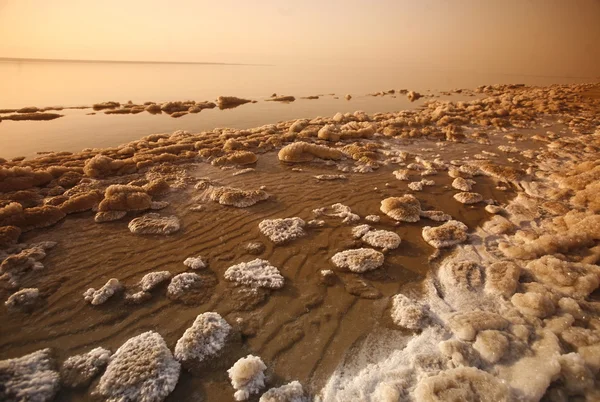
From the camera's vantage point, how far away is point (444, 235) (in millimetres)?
5156

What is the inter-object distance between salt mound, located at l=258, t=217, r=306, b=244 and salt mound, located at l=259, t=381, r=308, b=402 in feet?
8.34

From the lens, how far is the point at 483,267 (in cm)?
441

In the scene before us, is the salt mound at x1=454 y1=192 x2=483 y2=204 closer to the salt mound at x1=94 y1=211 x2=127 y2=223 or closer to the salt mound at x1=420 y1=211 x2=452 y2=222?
the salt mound at x1=420 y1=211 x2=452 y2=222

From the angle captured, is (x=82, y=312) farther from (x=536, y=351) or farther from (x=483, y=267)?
(x=483, y=267)

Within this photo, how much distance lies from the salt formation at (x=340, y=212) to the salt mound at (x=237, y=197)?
4.59ft

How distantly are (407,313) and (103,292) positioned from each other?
4.08 metres

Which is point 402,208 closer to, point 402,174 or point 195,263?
point 402,174

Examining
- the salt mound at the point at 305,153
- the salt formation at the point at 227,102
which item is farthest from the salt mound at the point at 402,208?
the salt formation at the point at 227,102

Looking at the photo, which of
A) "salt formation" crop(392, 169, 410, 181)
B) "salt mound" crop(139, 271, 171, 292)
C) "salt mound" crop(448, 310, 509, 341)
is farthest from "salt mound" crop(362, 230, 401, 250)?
"salt mound" crop(139, 271, 171, 292)

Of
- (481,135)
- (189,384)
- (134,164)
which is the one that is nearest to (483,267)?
(189,384)

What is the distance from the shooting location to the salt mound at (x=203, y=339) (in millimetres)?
3168

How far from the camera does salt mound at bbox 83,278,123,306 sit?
3869mm

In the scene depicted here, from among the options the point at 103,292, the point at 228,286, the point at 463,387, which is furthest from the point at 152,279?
the point at 463,387

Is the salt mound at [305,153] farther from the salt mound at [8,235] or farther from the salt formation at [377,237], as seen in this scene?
the salt mound at [8,235]
